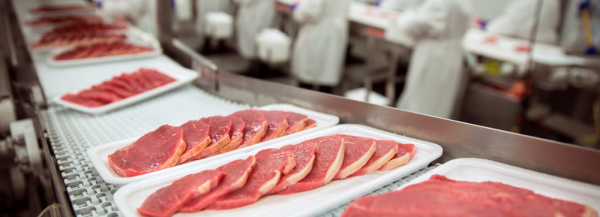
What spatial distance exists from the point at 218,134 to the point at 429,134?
0.77 metres

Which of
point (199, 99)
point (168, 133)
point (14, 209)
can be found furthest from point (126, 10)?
point (168, 133)

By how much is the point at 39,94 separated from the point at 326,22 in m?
4.17

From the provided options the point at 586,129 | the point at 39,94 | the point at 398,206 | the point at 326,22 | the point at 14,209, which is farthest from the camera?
the point at 326,22

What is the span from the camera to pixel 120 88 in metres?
2.10

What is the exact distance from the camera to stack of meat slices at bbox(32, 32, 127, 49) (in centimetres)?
303

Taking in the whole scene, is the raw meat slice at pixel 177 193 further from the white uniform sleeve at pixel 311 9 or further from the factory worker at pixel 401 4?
the factory worker at pixel 401 4

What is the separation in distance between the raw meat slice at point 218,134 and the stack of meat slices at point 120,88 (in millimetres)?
776

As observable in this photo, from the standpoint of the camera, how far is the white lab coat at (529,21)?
4.93 m

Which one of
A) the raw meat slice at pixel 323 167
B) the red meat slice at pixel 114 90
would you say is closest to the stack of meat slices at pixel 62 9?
the red meat slice at pixel 114 90

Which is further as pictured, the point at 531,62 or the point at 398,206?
the point at 531,62

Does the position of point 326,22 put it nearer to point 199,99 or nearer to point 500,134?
point 199,99

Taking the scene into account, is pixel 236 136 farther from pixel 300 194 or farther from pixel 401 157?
pixel 401 157

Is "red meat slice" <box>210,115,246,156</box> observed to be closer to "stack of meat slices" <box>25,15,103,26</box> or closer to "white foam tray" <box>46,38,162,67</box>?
"white foam tray" <box>46,38,162,67</box>

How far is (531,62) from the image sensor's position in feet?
12.4
